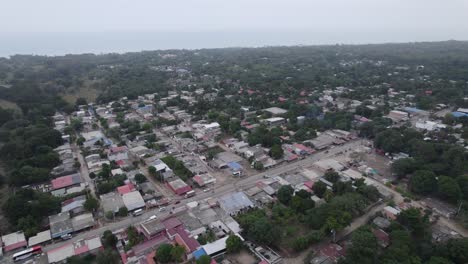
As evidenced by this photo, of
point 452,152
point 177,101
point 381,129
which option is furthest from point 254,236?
point 177,101

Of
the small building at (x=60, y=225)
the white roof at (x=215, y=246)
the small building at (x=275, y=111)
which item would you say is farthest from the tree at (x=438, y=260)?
the small building at (x=275, y=111)

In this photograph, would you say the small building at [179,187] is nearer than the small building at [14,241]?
No

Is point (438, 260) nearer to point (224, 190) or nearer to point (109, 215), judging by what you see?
point (224, 190)

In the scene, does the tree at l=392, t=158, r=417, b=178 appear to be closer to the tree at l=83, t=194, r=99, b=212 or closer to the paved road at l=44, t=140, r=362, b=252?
the paved road at l=44, t=140, r=362, b=252

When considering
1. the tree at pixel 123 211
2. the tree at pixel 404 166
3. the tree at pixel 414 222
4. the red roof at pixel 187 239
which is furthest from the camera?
the tree at pixel 404 166

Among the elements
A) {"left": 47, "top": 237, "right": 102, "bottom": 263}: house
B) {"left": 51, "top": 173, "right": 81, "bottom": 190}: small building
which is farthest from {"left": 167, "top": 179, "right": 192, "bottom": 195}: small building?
{"left": 51, "top": 173, "right": 81, "bottom": 190}: small building

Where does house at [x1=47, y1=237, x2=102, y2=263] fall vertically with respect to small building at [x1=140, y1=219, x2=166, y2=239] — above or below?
below

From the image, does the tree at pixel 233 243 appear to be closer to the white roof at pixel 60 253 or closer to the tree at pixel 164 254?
the tree at pixel 164 254

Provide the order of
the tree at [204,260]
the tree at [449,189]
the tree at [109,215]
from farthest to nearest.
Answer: the tree at [449,189] < the tree at [109,215] < the tree at [204,260]
